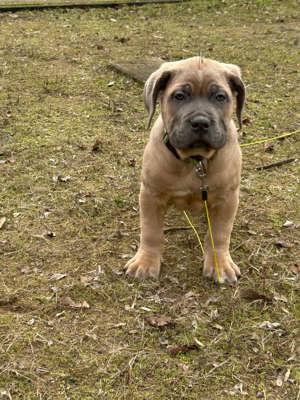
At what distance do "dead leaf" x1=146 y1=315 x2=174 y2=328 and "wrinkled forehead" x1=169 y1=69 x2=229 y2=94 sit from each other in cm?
136

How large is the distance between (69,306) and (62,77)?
4376mm

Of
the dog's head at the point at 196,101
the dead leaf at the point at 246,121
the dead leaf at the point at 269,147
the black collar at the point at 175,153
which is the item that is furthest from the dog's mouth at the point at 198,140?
the dead leaf at the point at 246,121

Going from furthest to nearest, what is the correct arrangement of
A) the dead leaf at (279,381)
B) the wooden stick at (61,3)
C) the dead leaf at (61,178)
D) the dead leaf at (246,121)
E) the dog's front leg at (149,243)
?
the wooden stick at (61,3), the dead leaf at (246,121), the dead leaf at (61,178), the dog's front leg at (149,243), the dead leaf at (279,381)

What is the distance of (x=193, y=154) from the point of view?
3498mm

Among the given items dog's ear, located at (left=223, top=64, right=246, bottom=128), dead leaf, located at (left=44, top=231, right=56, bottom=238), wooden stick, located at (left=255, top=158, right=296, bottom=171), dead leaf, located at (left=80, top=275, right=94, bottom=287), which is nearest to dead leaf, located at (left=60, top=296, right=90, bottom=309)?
dead leaf, located at (left=80, top=275, right=94, bottom=287)

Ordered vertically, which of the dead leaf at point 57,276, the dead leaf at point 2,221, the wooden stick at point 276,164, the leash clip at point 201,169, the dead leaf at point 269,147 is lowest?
the dead leaf at point 269,147

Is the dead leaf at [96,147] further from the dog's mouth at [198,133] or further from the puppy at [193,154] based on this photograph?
the dog's mouth at [198,133]

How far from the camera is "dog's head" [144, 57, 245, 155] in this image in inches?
131

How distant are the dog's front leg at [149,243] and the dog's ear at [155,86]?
55 centimetres

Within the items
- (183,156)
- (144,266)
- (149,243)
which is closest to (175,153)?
(183,156)

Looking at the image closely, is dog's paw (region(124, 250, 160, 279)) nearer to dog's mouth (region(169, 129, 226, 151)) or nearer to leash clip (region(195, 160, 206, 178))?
leash clip (region(195, 160, 206, 178))

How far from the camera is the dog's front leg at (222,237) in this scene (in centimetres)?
373

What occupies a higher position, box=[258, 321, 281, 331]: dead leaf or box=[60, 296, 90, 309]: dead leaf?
box=[60, 296, 90, 309]: dead leaf

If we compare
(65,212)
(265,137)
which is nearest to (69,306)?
(65,212)
